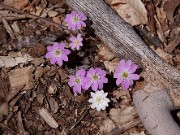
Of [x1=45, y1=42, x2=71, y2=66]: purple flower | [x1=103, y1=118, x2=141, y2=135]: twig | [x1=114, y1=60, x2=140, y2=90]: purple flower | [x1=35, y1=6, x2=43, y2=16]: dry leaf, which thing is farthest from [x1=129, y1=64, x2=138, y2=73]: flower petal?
[x1=35, y1=6, x2=43, y2=16]: dry leaf

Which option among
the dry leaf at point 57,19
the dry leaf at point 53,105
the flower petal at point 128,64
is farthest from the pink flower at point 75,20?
the dry leaf at point 53,105

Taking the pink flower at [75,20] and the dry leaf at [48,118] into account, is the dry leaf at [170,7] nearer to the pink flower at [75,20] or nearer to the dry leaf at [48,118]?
the pink flower at [75,20]

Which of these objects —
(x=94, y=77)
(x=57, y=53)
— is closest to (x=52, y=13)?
(x=57, y=53)

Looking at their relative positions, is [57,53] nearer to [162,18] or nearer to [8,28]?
[8,28]

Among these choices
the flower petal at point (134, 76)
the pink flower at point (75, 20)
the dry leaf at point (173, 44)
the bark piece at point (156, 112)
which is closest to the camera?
the bark piece at point (156, 112)

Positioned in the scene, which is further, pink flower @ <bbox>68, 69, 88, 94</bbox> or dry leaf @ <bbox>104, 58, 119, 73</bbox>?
dry leaf @ <bbox>104, 58, 119, 73</bbox>

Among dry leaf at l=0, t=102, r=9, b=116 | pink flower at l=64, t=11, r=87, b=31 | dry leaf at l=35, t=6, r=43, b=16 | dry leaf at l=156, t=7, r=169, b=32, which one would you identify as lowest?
dry leaf at l=0, t=102, r=9, b=116

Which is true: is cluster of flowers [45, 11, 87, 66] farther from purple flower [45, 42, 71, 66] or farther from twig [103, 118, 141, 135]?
twig [103, 118, 141, 135]
